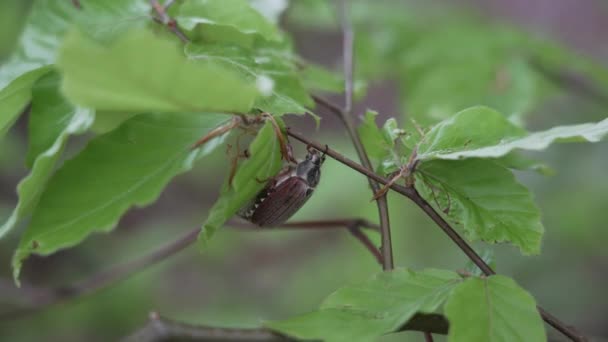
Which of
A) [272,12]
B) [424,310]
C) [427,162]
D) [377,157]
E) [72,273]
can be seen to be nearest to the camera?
[424,310]

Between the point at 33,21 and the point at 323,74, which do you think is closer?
the point at 33,21

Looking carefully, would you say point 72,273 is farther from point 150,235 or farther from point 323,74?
point 323,74

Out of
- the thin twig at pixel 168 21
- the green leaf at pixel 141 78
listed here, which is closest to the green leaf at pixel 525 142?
the green leaf at pixel 141 78

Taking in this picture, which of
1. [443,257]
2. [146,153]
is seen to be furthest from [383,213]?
[443,257]

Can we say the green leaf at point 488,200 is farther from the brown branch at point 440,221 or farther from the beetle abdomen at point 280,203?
the beetle abdomen at point 280,203

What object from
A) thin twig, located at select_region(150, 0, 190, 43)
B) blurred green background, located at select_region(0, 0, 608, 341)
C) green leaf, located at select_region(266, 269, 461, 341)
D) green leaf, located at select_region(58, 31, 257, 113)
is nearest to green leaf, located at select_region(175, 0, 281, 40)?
thin twig, located at select_region(150, 0, 190, 43)

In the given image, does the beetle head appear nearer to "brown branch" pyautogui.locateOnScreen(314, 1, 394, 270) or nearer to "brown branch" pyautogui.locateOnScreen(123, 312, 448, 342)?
"brown branch" pyautogui.locateOnScreen(314, 1, 394, 270)

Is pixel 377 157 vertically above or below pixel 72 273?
above

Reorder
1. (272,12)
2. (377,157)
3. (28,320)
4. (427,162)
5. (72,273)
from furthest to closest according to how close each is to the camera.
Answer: (72,273) < (28,320) < (272,12) < (377,157) < (427,162)
